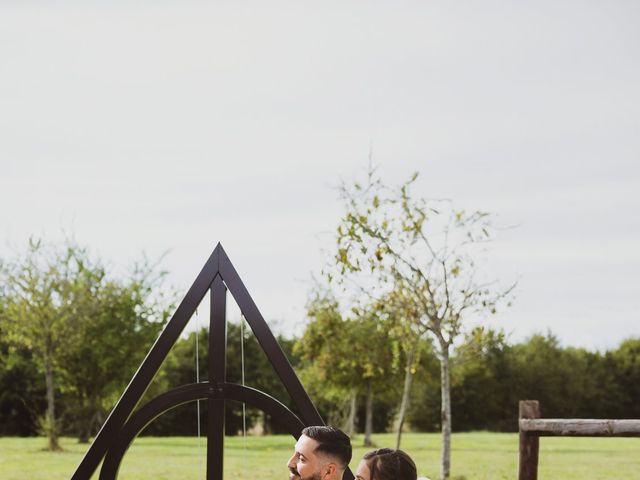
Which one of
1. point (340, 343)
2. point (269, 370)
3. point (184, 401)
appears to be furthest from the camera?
point (269, 370)

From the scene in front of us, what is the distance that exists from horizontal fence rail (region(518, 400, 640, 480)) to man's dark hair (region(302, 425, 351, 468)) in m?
4.66

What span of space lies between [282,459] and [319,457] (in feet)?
56.0

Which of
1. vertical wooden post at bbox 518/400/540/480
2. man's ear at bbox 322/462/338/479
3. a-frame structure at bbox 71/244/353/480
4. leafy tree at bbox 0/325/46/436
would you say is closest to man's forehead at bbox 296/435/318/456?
man's ear at bbox 322/462/338/479

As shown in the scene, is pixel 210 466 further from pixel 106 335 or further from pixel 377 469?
pixel 106 335

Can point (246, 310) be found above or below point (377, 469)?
above

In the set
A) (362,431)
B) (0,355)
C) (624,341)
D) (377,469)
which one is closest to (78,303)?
(0,355)


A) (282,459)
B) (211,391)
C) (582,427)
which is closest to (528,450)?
(582,427)

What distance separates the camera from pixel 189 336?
33219 millimetres

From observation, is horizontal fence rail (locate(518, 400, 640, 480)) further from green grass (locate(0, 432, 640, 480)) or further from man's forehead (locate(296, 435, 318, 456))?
green grass (locate(0, 432, 640, 480))

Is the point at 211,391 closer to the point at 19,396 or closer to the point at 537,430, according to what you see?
the point at 537,430

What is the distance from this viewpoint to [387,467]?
3.71 metres

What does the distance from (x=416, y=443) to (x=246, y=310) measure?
71.5 feet

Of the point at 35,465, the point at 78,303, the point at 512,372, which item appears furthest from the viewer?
the point at 512,372

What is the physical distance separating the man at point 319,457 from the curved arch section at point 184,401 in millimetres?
1783
